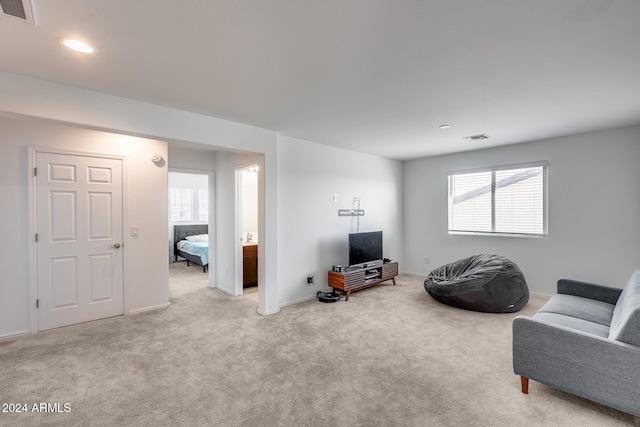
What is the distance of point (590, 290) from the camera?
3.09 m

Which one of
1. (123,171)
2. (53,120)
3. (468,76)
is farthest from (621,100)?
(123,171)

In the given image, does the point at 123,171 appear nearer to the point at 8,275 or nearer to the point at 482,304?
the point at 8,275

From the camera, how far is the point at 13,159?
315cm

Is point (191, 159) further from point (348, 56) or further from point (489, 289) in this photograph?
point (489, 289)

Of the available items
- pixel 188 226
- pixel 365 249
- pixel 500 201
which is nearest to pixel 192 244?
pixel 188 226

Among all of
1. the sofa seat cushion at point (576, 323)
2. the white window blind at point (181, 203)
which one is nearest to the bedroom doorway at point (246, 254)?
the sofa seat cushion at point (576, 323)

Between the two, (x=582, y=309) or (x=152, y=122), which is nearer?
(x=582, y=309)

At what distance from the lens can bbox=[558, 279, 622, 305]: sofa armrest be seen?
2959mm

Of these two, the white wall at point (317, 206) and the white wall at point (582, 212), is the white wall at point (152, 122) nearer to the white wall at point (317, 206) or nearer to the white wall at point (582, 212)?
the white wall at point (317, 206)

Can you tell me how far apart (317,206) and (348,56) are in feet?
9.35

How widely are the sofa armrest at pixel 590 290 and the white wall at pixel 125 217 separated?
5.00 m

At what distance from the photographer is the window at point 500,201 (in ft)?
15.2

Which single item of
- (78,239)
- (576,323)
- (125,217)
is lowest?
(576,323)

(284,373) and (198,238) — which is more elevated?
(198,238)
